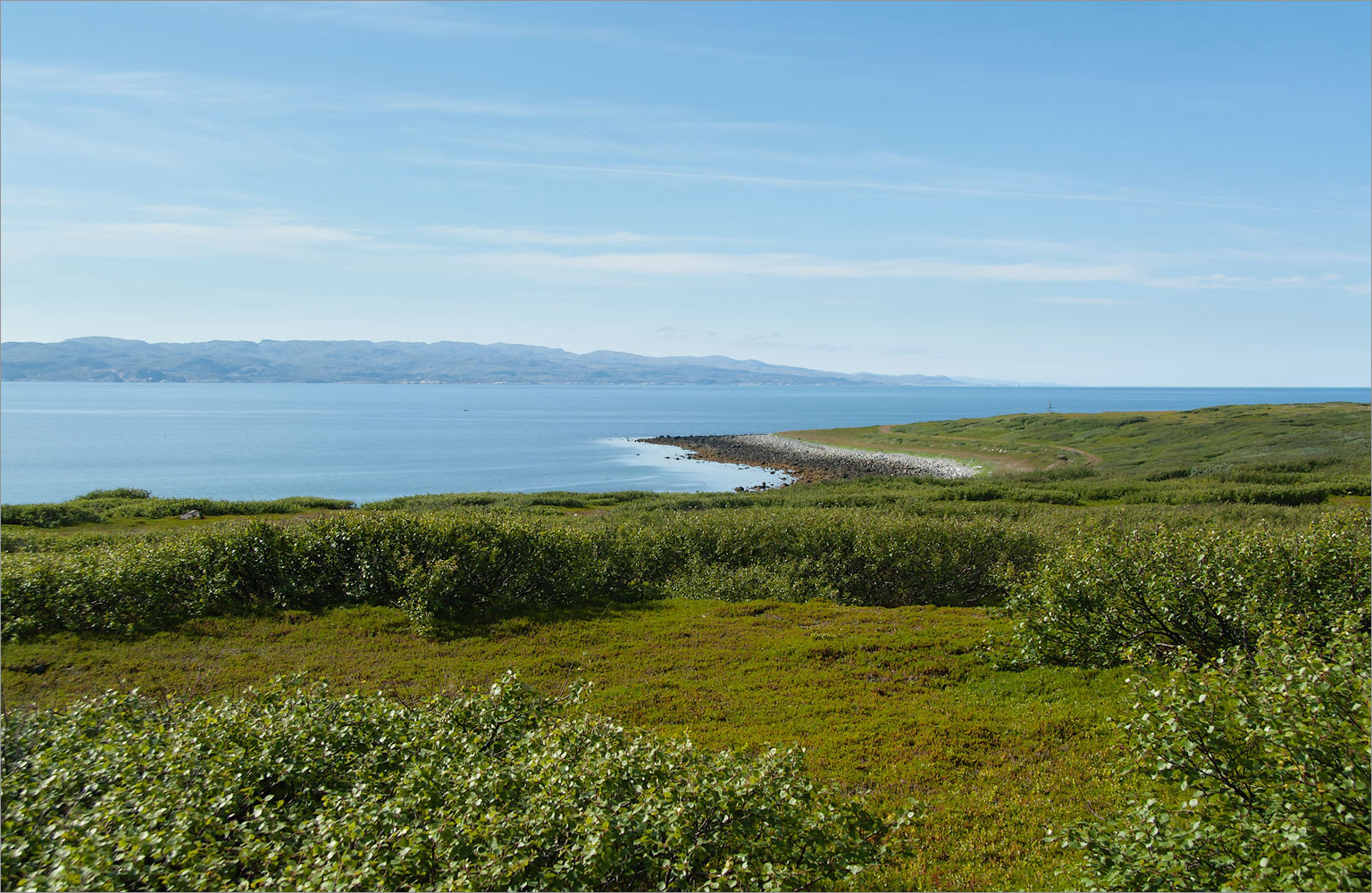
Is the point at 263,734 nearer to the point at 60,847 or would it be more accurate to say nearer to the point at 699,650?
the point at 60,847

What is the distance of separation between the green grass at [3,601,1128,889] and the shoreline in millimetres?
60969

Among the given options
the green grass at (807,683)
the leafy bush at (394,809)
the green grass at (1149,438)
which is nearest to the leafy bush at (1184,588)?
the green grass at (807,683)

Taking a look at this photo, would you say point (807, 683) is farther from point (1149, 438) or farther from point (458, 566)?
point (1149, 438)

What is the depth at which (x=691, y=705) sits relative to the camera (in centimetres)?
1527

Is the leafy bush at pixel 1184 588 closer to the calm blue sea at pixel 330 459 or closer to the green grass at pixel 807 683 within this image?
the green grass at pixel 807 683

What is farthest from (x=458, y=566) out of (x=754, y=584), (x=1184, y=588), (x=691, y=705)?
(x=1184, y=588)

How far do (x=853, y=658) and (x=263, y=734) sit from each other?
1285cm

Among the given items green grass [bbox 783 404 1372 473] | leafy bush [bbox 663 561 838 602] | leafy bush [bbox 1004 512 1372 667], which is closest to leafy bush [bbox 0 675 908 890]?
leafy bush [bbox 1004 512 1372 667]

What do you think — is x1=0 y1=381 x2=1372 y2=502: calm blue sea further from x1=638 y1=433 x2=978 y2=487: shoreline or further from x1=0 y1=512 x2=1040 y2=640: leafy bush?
x1=0 y1=512 x2=1040 y2=640: leafy bush

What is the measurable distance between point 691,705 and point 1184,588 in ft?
30.9

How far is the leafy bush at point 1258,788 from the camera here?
6.34 meters

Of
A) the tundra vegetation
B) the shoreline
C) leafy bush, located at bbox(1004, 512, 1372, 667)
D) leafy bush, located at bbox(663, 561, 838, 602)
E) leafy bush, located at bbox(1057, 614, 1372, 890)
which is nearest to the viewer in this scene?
leafy bush, located at bbox(1057, 614, 1372, 890)

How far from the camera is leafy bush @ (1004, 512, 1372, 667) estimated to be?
13852 mm

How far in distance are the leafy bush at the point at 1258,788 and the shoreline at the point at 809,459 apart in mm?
71536
